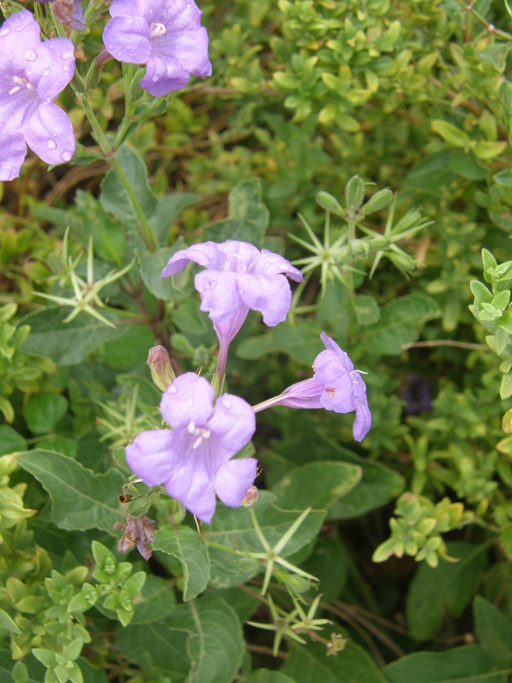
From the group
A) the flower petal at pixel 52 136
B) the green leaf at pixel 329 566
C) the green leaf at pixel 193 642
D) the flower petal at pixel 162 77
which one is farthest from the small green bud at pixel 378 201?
the green leaf at pixel 329 566

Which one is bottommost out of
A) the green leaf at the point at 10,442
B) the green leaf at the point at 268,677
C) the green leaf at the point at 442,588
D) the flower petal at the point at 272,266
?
the green leaf at the point at 442,588

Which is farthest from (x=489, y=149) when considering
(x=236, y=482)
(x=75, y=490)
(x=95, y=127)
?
(x=75, y=490)

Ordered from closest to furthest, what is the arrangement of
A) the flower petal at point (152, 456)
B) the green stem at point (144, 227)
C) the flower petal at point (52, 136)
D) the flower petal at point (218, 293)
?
the flower petal at point (152, 456), the flower petal at point (218, 293), the flower petal at point (52, 136), the green stem at point (144, 227)

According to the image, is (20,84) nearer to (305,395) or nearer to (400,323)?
(305,395)

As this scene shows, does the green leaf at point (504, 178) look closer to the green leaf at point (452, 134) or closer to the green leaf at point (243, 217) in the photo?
the green leaf at point (452, 134)

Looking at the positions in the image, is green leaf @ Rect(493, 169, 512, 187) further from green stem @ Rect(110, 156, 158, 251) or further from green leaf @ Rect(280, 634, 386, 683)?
green leaf @ Rect(280, 634, 386, 683)

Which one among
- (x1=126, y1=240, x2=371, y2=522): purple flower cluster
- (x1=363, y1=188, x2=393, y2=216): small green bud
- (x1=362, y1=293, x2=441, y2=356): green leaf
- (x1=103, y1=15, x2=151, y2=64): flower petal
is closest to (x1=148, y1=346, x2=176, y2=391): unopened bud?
(x1=126, y1=240, x2=371, y2=522): purple flower cluster

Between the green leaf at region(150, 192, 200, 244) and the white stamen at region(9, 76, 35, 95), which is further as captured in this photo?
the green leaf at region(150, 192, 200, 244)
